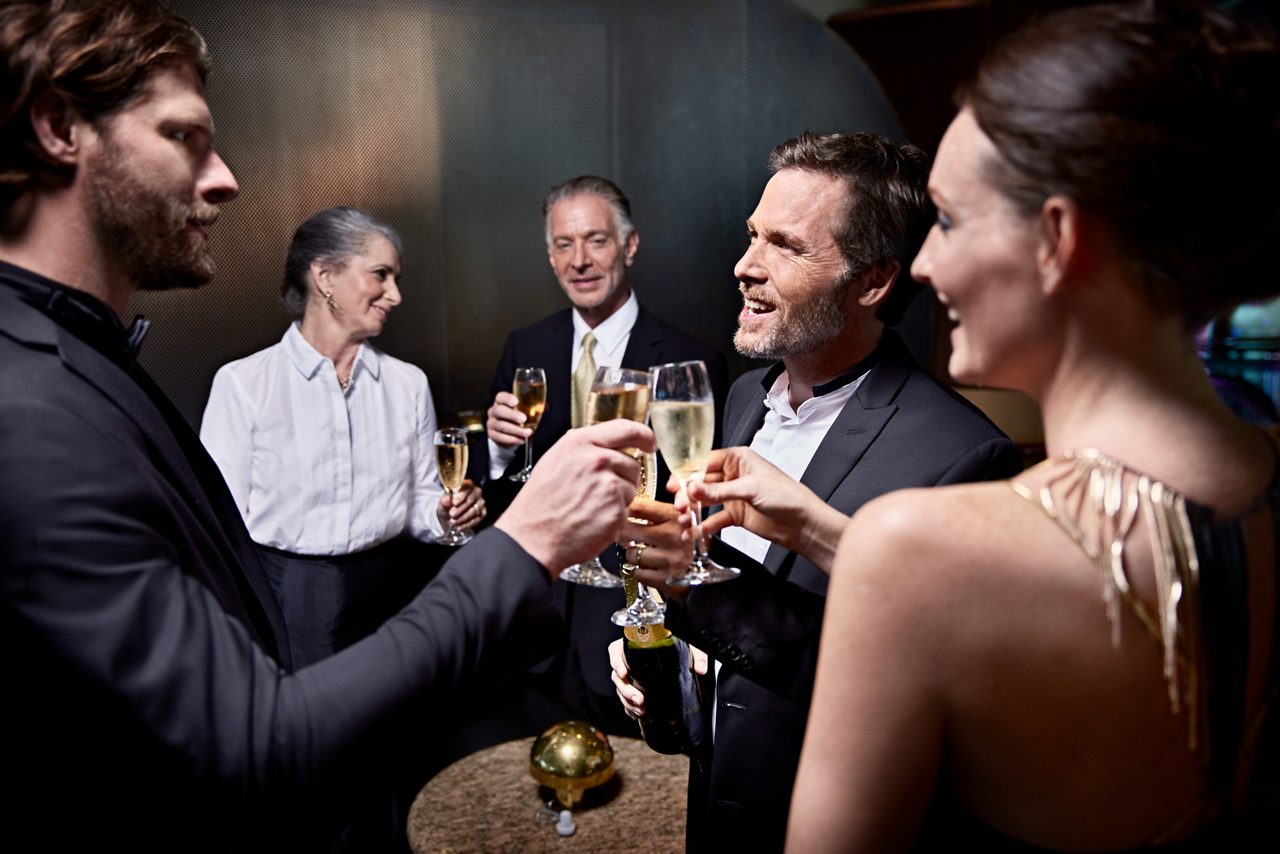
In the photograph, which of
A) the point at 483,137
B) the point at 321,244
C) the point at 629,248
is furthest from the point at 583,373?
the point at 483,137

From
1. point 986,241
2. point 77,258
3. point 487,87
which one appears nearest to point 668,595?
point 986,241

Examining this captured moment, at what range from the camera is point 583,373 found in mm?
4152

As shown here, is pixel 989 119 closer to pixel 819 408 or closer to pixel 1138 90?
pixel 1138 90

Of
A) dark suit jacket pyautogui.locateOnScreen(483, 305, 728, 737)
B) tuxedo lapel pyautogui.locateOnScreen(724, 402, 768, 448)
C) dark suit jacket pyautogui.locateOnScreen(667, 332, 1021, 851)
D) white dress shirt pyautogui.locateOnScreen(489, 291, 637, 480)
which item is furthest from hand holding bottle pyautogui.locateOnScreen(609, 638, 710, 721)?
white dress shirt pyautogui.locateOnScreen(489, 291, 637, 480)

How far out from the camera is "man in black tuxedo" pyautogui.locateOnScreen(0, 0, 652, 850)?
1.13 m

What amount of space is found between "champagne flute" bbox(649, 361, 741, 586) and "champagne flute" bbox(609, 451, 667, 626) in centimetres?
6

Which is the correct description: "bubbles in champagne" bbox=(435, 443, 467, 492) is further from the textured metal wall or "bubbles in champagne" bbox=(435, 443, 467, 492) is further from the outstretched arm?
the outstretched arm

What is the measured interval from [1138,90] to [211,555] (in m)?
1.25

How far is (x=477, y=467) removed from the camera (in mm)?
4180

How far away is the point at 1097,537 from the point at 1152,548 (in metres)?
0.06

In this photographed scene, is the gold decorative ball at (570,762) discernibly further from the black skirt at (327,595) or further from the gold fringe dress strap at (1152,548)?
the gold fringe dress strap at (1152,548)

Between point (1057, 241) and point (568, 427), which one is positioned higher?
point (1057, 241)

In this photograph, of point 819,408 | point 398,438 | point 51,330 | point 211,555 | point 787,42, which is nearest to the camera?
point 51,330

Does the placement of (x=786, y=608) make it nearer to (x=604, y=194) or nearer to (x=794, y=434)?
(x=794, y=434)
